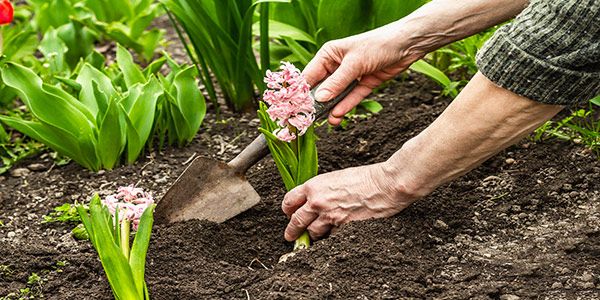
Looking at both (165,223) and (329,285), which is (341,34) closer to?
(165,223)

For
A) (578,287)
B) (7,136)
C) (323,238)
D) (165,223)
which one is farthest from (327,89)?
(7,136)

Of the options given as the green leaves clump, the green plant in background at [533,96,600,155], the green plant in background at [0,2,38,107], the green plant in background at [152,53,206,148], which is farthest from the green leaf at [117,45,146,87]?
the green plant in background at [533,96,600,155]

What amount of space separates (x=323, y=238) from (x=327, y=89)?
45 centimetres

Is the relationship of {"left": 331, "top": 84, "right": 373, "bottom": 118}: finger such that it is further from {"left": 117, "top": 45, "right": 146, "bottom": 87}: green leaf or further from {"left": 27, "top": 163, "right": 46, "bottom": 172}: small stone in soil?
{"left": 27, "top": 163, "right": 46, "bottom": 172}: small stone in soil

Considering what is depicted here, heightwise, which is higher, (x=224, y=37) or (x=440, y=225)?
(x=224, y=37)

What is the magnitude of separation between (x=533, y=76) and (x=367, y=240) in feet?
2.23

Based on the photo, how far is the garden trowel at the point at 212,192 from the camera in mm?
2980

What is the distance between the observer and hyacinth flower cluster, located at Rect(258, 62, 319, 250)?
2.65 metres

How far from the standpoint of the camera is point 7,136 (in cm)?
374

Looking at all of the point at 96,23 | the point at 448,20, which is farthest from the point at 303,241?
the point at 96,23

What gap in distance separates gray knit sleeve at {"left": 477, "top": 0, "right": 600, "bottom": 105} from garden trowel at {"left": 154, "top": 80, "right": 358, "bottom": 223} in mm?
918

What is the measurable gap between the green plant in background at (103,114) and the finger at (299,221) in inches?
32.3

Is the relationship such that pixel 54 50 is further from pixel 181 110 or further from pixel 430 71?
pixel 430 71

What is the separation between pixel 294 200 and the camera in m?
2.84
